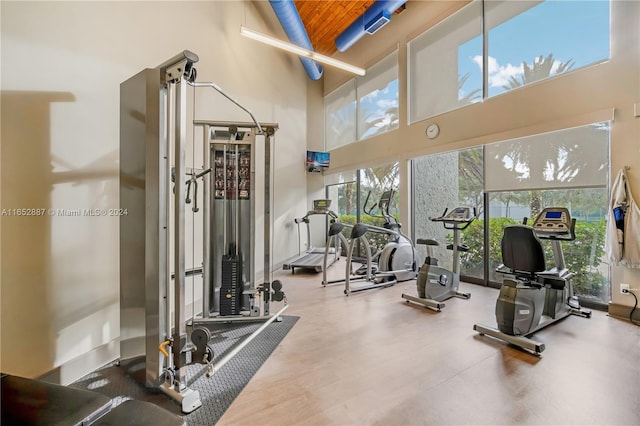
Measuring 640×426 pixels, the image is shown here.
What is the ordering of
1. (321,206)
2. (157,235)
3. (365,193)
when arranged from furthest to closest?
(365,193)
(321,206)
(157,235)

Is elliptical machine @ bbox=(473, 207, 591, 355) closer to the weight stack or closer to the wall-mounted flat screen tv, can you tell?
the weight stack

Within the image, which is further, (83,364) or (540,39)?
(540,39)

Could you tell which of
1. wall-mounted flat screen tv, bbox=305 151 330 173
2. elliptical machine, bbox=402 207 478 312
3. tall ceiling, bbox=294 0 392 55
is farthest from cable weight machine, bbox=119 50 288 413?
wall-mounted flat screen tv, bbox=305 151 330 173

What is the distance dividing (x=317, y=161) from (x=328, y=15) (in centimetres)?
326

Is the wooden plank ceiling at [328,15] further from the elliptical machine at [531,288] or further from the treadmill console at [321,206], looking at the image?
the elliptical machine at [531,288]

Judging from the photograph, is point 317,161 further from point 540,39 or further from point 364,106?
point 540,39

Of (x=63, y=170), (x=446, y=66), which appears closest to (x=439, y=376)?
(x=63, y=170)

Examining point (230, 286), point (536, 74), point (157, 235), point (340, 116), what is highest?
point (340, 116)

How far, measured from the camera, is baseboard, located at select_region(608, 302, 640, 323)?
3.04 m

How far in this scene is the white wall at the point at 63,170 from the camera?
5.72 ft

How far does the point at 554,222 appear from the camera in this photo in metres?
3.00

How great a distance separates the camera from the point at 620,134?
3170mm

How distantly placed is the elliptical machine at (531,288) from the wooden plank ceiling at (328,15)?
16.6 ft

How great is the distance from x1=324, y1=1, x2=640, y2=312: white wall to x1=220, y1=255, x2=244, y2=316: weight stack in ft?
12.5
